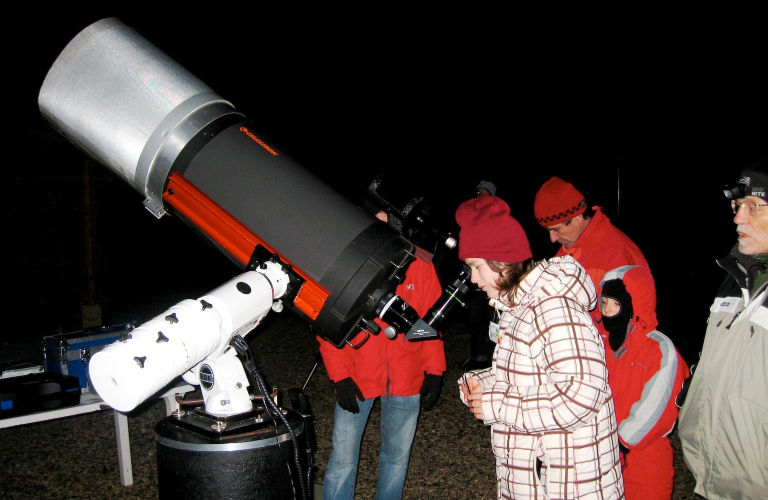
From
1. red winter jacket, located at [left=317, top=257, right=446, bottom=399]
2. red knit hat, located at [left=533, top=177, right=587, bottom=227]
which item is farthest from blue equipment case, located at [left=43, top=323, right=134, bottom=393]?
red knit hat, located at [left=533, top=177, right=587, bottom=227]

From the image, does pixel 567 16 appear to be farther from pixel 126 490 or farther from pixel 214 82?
pixel 126 490

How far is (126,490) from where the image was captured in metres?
3.32

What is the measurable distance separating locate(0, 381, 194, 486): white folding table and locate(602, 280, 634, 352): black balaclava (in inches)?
83.6

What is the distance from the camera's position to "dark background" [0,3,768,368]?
6.57 meters

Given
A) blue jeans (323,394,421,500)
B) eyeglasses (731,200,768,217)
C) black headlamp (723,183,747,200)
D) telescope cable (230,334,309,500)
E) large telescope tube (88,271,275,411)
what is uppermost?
black headlamp (723,183,747,200)

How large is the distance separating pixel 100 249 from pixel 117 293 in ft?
13.7

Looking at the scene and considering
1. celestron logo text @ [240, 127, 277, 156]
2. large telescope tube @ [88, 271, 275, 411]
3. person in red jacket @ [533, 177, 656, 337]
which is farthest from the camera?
person in red jacket @ [533, 177, 656, 337]

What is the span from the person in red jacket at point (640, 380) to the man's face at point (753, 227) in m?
0.64

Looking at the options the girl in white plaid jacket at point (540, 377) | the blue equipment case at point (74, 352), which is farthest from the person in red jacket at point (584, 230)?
the blue equipment case at point (74, 352)

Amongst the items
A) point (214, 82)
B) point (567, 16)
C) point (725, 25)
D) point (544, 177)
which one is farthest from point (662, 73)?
point (214, 82)

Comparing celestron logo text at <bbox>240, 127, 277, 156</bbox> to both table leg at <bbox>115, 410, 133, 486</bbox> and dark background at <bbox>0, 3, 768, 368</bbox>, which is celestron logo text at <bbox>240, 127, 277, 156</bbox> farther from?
dark background at <bbox>0, 3, 768, 368</bbox>

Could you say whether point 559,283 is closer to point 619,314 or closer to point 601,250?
point 619,314

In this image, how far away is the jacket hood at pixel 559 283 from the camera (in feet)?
5.38

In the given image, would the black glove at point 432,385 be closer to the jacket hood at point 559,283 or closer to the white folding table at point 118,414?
the jacket hood at point 559,283
